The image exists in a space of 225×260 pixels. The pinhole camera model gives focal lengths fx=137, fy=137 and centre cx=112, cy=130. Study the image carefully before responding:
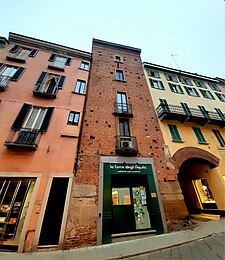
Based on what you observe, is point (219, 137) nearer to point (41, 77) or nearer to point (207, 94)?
point (207, 94)

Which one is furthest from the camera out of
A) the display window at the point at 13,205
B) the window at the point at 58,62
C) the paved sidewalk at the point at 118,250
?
the window at the point at 58,62

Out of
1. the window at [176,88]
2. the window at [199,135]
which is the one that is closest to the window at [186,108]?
the window at [199,135]

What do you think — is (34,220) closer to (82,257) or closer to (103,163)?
(82,257)

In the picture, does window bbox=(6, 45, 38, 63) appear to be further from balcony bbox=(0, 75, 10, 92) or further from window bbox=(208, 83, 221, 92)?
window bbox=(208, 83, 221, 92)

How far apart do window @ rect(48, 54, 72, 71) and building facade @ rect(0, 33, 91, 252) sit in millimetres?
133

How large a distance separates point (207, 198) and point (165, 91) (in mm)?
9789

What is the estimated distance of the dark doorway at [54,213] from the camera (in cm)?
548

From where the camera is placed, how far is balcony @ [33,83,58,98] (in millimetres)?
9070

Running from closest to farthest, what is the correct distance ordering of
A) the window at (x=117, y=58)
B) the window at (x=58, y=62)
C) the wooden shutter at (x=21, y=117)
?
the wooden shutter at (x=21, y=117) → the window at (x=58, y=62) → the window at (x=117, y=58)

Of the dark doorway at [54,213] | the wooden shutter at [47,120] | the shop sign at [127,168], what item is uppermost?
the wooden shutter at [47,120]

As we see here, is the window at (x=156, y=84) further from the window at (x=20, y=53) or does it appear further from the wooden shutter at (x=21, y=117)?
the window at (x=20, y=53)

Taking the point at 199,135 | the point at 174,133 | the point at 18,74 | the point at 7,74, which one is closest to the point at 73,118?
the point at 18,74

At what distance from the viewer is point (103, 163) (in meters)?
7.69

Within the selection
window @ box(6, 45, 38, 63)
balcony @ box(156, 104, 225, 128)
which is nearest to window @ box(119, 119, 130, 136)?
balcony @ box(156, 104, 225, 128)
